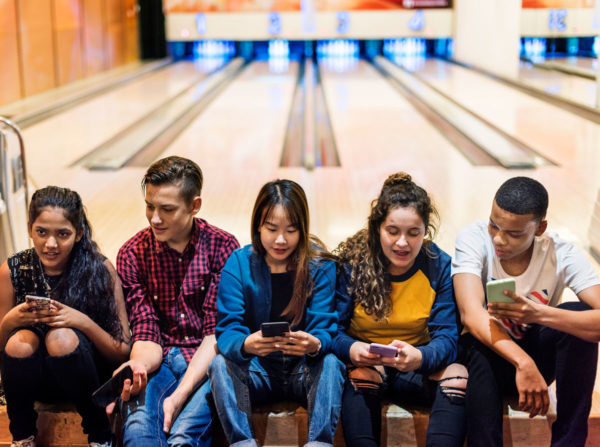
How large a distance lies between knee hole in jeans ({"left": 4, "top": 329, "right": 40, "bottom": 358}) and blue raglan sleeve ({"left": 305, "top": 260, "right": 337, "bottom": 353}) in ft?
2.23

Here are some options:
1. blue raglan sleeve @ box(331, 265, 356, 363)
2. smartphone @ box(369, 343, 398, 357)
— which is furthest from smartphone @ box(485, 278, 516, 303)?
blue raglan sleeve @ box(331, 265, 356, 363)

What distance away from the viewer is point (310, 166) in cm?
473

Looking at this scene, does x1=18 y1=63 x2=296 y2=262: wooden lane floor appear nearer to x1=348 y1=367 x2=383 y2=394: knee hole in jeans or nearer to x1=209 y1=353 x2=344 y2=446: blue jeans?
x1=209 y1=353 x2=344 y2=446: blue jeans

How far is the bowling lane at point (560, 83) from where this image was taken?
7.24 meters

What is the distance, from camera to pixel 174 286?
199 centimetres

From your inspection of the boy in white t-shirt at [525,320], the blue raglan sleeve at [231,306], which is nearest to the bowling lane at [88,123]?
the blue raglan sleeve at [231,306]

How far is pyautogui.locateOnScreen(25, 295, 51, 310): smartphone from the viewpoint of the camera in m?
1.73

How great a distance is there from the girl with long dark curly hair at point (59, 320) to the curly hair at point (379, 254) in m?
0.63

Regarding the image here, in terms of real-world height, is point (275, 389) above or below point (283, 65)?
below

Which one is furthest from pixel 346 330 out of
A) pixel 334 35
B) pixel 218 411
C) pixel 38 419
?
pixel 334 35

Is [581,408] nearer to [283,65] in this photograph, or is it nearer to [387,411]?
[387,411]

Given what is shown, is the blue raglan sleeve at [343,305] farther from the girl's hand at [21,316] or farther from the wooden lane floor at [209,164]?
the wooden lane floor at [209,164]

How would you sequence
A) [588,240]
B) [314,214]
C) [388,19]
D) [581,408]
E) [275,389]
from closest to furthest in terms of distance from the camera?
A: [581,408] < [275,389] < [588,240] < [314,214] < [388,19]

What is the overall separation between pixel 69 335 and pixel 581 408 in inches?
49.1
